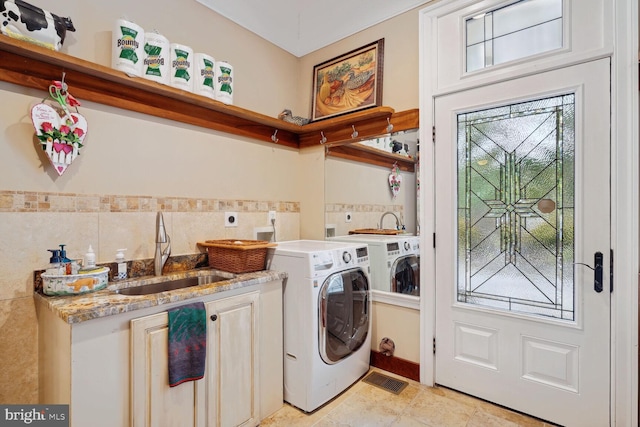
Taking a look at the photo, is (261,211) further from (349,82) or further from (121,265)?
(349,82)

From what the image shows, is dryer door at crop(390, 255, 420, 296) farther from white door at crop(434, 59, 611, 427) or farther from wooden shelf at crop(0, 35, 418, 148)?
wooden shelf at crop(0, 35, 418, 148)

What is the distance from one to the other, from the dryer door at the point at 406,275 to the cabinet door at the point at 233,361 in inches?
44.0

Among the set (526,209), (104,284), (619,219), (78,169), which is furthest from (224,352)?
(619,219)

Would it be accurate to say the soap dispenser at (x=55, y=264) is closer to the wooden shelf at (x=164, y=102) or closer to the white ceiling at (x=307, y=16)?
the wooden shelf at (x=164, y=102)

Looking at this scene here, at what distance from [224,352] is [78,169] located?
1.26 meters

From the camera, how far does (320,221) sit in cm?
286

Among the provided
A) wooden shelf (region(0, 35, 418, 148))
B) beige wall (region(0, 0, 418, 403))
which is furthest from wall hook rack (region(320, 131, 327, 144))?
beige wall (region(0, 0, 418, 403))

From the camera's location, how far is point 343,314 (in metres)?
2.22

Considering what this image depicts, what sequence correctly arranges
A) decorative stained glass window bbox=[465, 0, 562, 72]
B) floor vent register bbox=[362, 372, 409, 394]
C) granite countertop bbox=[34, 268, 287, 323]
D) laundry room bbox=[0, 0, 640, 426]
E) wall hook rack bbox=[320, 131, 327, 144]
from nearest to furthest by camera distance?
granite countertop bbox=[34, 268, 287, 323] → laundry room bbox=[0, 0, 640, 426] → decorative stained glass window bbox=[465, 0, 562, 72] → floor vent register bbox=[362, 372, 409, 394] → wall hook rack bbox=[320, 131, 327, 144]

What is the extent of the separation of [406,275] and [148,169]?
193cm

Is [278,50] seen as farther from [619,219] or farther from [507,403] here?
[507,403]

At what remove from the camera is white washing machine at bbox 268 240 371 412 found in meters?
1.98

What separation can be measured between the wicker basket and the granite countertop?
118 millimetres

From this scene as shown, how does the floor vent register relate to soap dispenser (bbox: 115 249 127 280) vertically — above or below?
below
